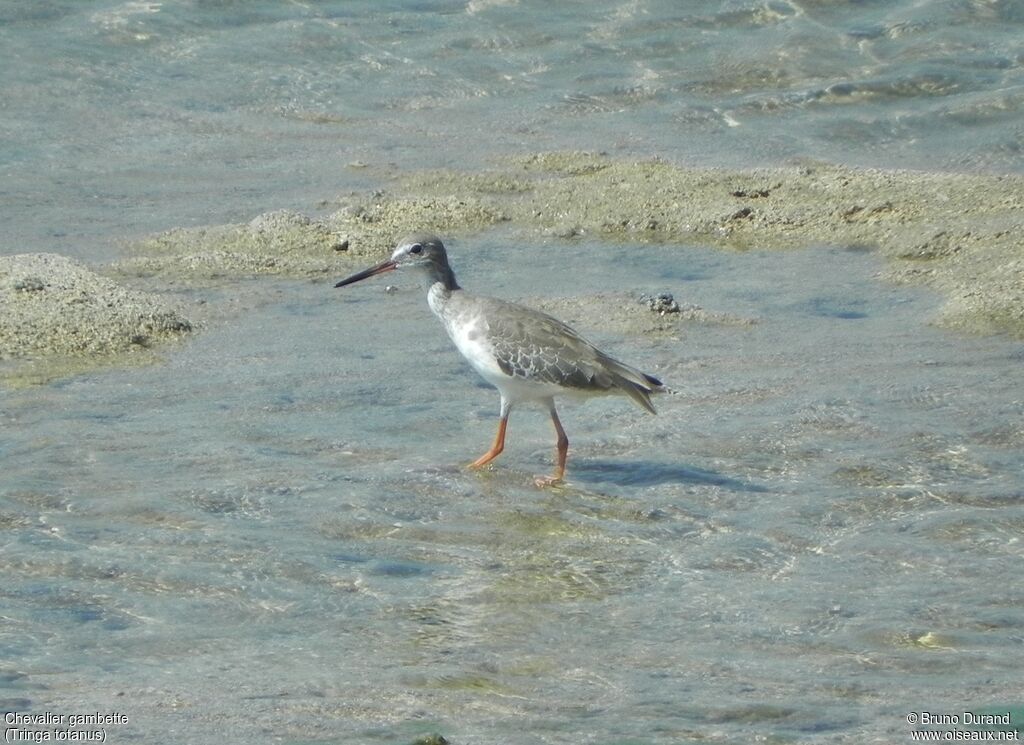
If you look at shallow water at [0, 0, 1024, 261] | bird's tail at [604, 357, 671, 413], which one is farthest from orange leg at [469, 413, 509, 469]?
shallow water at [0, 0, 1024, 261]

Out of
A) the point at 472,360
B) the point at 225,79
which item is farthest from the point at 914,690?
the point at 225,79

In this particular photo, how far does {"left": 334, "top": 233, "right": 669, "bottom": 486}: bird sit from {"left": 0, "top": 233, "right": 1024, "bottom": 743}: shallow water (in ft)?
1.05

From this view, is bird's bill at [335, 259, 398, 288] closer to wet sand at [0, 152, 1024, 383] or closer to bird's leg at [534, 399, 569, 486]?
wet sand at [0, 152, 1024, 383]

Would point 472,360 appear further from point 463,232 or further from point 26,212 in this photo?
point 26,212

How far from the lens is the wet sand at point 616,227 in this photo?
424 inches

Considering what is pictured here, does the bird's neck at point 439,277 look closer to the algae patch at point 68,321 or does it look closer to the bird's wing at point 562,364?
the bird's wing at point 562,364

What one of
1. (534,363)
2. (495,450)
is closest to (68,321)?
(495,450)

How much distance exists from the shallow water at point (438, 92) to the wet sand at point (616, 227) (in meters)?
0.79

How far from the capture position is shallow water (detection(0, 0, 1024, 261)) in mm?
14594

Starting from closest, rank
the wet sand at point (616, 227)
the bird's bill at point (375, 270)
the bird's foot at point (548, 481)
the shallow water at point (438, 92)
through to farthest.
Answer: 1. the bird's foot at point (548, 481)
2. the bird's bill at point (375, 270)
3. the wet sand at point (616, 227)
4. the shallow water at point (438, 92)

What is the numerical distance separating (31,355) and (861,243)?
21.0 ft

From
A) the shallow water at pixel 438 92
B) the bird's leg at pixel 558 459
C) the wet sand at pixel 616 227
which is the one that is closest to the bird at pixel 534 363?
the bird's leg at pixel 558 459

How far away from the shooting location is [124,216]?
526 inches

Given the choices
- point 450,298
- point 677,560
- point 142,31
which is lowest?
point 677,560
